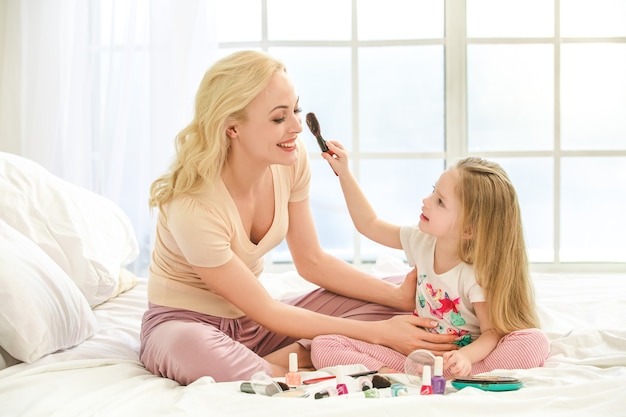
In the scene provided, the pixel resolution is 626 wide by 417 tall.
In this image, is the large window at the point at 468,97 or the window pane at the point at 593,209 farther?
the window pane at the point at 593,209

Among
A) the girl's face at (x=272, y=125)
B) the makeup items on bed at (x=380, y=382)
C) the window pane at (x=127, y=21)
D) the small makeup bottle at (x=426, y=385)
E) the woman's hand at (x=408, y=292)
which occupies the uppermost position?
the window pane at (x=127, y=21)

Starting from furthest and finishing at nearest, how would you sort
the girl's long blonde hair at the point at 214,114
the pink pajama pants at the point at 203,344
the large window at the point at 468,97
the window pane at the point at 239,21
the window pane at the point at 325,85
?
1. the window pane at the point at 325,85
2. the window pane at the point at 239,21
3. the large window at the point at 468,97
4. the girl's long blonde hair at the point at 214,114
5. the pink pajama pants at the point at 203,344

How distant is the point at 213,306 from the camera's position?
6.84 ft

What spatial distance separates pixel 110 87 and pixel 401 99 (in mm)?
1370

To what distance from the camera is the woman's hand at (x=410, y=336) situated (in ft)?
6.61

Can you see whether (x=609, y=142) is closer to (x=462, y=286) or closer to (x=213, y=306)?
(x=462, y=286)

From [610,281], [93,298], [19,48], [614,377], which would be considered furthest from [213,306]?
[19,48]

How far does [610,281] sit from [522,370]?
3.80 feet

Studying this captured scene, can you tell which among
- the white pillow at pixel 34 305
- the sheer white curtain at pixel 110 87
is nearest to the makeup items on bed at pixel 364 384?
the white pillow at pixel 34 305

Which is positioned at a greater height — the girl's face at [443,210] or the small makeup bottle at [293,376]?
the girl's face at [443,210]

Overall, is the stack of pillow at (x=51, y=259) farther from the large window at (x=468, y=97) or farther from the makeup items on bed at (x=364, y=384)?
the large window at (x=468, y=97)

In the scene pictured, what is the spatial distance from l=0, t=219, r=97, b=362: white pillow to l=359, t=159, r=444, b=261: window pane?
2205mm

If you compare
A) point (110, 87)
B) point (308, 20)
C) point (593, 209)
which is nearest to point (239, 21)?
point (308, 20)

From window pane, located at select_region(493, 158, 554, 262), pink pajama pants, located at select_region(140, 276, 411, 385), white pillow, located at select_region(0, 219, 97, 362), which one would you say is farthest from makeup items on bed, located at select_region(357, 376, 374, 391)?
window pane, located at select_region(493, 158, 554, 262)
